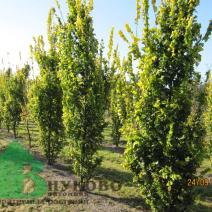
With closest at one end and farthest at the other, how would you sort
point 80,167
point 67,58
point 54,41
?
point 67,58 → point 80,167 → point 54,41

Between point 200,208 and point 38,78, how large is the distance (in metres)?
13.6

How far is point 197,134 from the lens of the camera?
794cm

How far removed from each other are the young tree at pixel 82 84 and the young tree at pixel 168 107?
5971 millimetres

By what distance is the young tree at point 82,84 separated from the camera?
1398 centimetres

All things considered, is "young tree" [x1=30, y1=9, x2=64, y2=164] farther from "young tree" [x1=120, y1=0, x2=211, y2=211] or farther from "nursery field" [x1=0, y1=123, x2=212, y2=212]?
"young tree" [x1=120, y1=0, x2=211, y2=211]

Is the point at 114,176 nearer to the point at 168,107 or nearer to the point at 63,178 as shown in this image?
the point at 63,178

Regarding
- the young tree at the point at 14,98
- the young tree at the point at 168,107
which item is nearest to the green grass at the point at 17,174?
the young tree at the point at 14,98

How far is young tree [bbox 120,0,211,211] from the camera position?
778 centimetres

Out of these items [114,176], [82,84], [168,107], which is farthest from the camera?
[114,176]

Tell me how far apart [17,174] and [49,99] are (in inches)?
212

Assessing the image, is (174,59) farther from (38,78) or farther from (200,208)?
(38,78)

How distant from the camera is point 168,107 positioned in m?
7.73

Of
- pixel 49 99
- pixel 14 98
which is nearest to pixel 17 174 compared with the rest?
pixel 49 99

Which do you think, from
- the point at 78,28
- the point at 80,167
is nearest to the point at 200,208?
the point at 80,167
